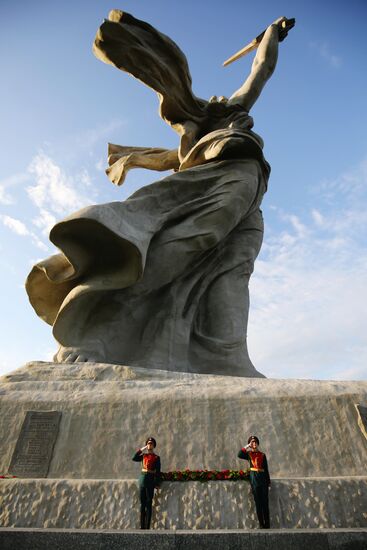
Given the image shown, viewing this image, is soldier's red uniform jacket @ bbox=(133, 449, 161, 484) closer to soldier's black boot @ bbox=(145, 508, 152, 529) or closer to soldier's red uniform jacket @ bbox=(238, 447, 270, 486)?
soldier's black boot @ bbox=(145, 508, 152, 529)

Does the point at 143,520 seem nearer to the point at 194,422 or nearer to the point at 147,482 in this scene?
the point at 147,482

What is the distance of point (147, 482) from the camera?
113 inches

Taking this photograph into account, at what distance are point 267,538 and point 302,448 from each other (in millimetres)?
1433

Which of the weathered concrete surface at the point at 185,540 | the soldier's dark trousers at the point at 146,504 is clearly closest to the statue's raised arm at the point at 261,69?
the soldier's dark trousers at the point at 146,504

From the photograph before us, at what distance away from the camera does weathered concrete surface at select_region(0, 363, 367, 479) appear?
3484 mm

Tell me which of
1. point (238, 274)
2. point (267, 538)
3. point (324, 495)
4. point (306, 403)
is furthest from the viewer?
point (238, 274)

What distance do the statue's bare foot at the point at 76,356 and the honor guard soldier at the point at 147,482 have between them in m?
1.79

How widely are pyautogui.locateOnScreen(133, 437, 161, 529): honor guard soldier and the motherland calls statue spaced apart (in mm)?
1864

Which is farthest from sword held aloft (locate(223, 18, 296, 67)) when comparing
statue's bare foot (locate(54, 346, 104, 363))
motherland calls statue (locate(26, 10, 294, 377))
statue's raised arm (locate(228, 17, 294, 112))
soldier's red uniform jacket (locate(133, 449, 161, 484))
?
soldier's red uniform jacket (locate(133, 449, 161, 484))

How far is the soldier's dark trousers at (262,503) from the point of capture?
2.72 meters

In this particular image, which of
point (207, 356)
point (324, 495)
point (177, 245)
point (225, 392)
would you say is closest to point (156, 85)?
point (177, 245)

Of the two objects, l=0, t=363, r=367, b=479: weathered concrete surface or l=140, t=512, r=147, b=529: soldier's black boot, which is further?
l=0, t=363, r=367, b=479: weathered concrete surface

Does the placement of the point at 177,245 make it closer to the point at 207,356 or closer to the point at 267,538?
the point at 207,356

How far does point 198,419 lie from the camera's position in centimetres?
371
